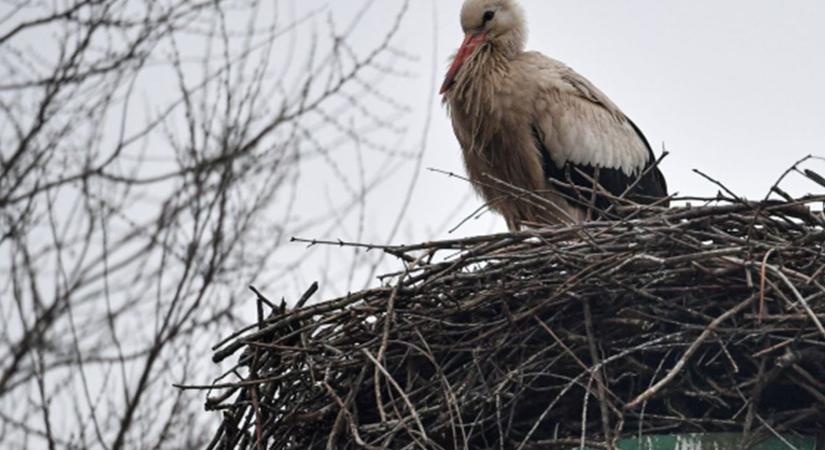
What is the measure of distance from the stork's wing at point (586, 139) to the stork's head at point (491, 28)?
210 mm

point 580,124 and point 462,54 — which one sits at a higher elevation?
point 462,54

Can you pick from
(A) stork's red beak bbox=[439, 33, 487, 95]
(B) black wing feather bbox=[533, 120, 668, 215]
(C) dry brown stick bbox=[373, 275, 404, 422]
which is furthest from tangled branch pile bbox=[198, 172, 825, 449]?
(A) stork's red beak bbox=[439, 33, 487, 95]

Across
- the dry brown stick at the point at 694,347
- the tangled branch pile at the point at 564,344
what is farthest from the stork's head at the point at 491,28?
the dry brown stick at the point at 694,347

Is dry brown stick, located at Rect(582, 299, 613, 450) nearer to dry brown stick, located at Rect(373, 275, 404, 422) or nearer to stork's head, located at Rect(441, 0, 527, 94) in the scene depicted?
dry brown stick, located at Rect(373, 275, 404, 422)

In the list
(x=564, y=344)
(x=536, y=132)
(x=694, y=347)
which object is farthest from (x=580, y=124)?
(x=694, y=347)

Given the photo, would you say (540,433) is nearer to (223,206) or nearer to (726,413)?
(726,413)

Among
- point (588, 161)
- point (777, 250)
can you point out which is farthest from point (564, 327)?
point (588, 161)

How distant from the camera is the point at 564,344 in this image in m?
4.85

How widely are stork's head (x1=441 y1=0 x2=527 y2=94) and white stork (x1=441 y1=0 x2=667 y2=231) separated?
0.05ft

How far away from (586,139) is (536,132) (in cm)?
20

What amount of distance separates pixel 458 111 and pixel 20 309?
213 centimetres

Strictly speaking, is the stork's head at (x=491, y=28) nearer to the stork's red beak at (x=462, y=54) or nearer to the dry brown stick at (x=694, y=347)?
the stork's red beak at (x=462, y=54)

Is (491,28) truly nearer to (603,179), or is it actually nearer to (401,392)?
(603,179)

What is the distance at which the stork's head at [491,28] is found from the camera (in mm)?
7242
